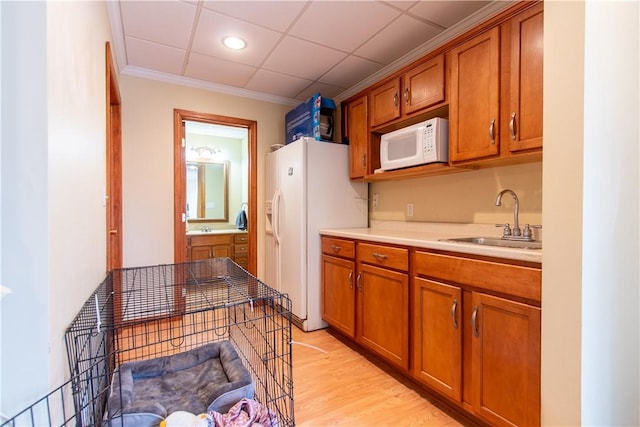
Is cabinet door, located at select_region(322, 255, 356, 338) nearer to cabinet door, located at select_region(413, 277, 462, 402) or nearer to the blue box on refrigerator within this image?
cabinet door, located at select_region(413, 277, 462, 402)

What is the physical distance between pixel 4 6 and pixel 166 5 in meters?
1.53

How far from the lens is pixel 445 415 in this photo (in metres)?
1.62

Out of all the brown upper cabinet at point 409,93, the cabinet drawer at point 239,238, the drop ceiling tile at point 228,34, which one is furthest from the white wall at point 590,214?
the cabinet drawer at point 239,238

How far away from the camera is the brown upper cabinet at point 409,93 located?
2.00 m

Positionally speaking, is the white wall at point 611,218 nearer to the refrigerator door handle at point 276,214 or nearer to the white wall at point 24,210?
the white wall at point 24,210

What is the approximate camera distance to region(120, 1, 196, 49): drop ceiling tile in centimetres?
194

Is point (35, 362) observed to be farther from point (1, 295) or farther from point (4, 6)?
point (4, 6)

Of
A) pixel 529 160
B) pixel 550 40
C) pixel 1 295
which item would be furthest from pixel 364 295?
pixel 1 295

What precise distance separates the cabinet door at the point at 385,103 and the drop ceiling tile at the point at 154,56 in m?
1.64

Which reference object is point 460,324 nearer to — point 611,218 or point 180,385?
point 611,218

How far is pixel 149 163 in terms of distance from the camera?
288 cm

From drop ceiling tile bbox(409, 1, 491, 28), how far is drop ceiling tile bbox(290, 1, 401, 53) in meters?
0.16

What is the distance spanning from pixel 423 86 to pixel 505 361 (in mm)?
1716

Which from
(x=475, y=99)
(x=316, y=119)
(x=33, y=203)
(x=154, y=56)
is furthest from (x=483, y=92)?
(x=154, y=56)
